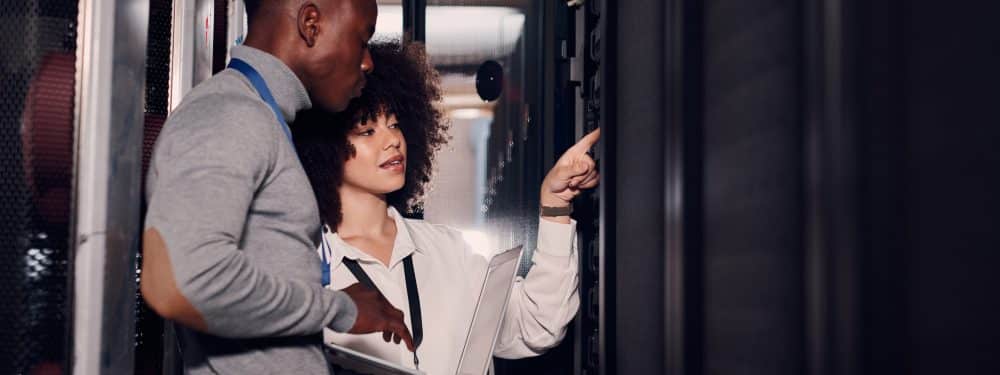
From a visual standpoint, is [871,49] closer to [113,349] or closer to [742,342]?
[742,342]

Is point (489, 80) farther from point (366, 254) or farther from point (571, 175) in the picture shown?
point (366, 254)

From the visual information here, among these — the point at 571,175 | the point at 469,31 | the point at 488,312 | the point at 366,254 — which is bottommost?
the point at 488,312

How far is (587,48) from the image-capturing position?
79.1 inches

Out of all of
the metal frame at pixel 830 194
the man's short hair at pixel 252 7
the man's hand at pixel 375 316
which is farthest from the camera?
the man's short hair at pixel 252 7

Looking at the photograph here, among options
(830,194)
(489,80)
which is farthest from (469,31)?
(830,194)

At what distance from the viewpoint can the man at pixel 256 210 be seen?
1.12 meters

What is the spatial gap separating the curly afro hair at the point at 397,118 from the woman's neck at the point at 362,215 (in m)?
0.03

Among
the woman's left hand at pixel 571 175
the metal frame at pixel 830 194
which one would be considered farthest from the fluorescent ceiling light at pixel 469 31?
the metal frame at pixel 830 194

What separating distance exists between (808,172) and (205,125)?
91 centimetres

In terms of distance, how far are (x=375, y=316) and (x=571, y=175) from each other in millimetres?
892

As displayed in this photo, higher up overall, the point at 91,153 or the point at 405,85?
the point at 405,85

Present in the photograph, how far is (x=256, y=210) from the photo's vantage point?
1278 millimetres

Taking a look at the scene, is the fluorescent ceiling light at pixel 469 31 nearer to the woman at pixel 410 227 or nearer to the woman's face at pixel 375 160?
the woman at pixel 410 227

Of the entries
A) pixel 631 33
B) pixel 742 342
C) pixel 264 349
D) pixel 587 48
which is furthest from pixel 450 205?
pixel 742 342
